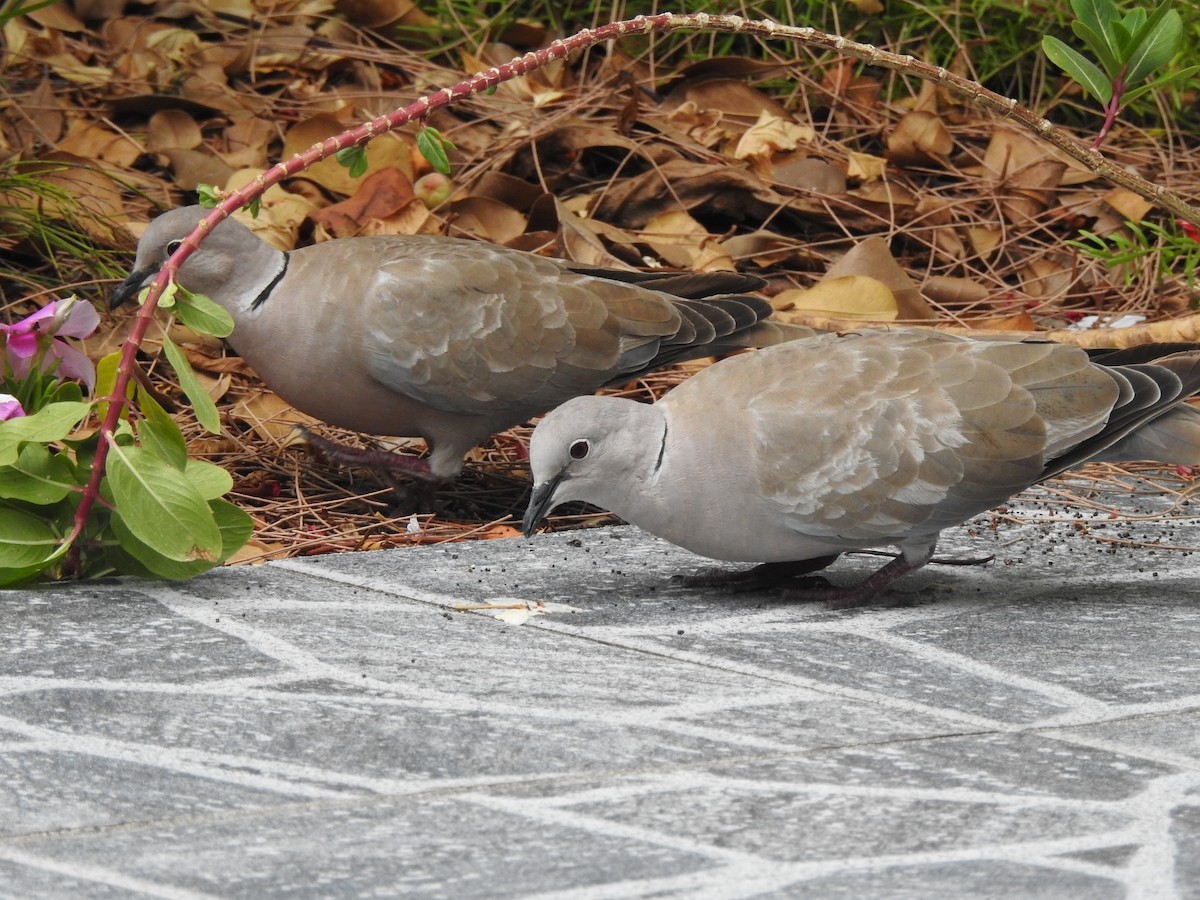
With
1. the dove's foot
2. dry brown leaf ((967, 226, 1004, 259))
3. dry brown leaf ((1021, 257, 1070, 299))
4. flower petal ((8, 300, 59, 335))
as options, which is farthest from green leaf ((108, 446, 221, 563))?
dry brown leaf ((967, 226, 1004, 259))

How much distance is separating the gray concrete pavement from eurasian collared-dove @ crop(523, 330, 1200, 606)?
18 cm

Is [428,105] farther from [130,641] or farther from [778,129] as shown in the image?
[778,129]

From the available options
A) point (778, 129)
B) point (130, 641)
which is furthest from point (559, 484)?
point (778, 129)

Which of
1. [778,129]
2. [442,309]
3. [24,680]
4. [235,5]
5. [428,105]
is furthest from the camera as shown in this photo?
[235,5]

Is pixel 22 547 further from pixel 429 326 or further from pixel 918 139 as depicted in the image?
pixel 918 139

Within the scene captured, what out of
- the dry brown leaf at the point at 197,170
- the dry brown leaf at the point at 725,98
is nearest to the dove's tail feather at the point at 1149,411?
the dry brown leaf at the point at 725,98

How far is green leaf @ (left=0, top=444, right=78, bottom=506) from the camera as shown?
276 cm

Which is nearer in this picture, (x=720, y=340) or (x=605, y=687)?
(x=605, y=687)

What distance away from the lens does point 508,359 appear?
3736 mm

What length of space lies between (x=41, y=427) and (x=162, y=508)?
24 cm

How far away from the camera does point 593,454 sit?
282 cm

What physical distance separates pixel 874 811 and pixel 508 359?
2023mm

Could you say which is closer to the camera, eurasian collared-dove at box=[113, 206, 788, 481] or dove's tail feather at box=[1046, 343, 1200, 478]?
dove's tail feather at box=[1046, 343, 1200, 478]

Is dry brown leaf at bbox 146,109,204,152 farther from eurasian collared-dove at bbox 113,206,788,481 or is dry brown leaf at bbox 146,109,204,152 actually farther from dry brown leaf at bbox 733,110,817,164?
dry brown leaf at bbox 733,110,817,164
